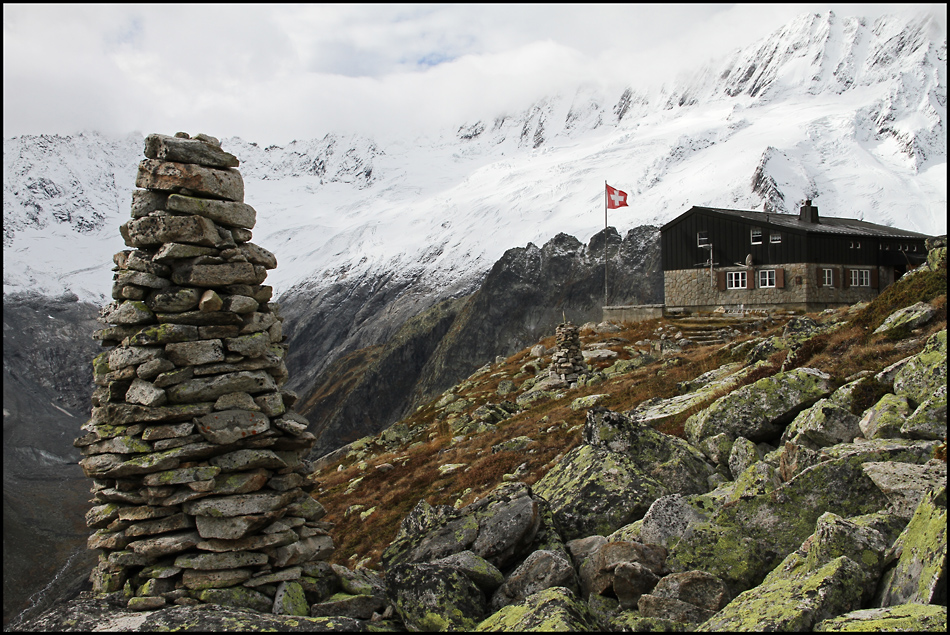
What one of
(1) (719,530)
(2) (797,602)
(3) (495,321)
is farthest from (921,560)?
(3) (495,321)

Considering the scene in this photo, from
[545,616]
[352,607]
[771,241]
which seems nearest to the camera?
[545,616]

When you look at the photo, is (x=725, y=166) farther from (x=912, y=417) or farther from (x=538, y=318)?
(x=912, y=417)

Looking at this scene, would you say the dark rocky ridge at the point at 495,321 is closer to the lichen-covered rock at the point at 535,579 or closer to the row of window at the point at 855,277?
the row of window at the point at 855,277

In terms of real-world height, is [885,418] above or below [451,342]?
above

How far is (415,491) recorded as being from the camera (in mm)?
21422

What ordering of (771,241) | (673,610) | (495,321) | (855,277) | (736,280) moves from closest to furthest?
(673,610) → (771,241) → (736,280) → (855,277) → (495,321)

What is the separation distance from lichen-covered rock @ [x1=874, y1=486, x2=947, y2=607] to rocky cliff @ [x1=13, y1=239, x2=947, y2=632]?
0.07 feet

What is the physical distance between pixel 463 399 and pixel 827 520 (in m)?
36.5

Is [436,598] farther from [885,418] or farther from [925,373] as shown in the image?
[925,373]

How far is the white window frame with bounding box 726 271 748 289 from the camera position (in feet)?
204

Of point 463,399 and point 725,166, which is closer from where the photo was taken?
point 463,399

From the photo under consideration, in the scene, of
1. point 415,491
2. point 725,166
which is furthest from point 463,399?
point 725,166

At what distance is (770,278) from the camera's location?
61.5 meters

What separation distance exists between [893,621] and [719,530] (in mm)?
2689
